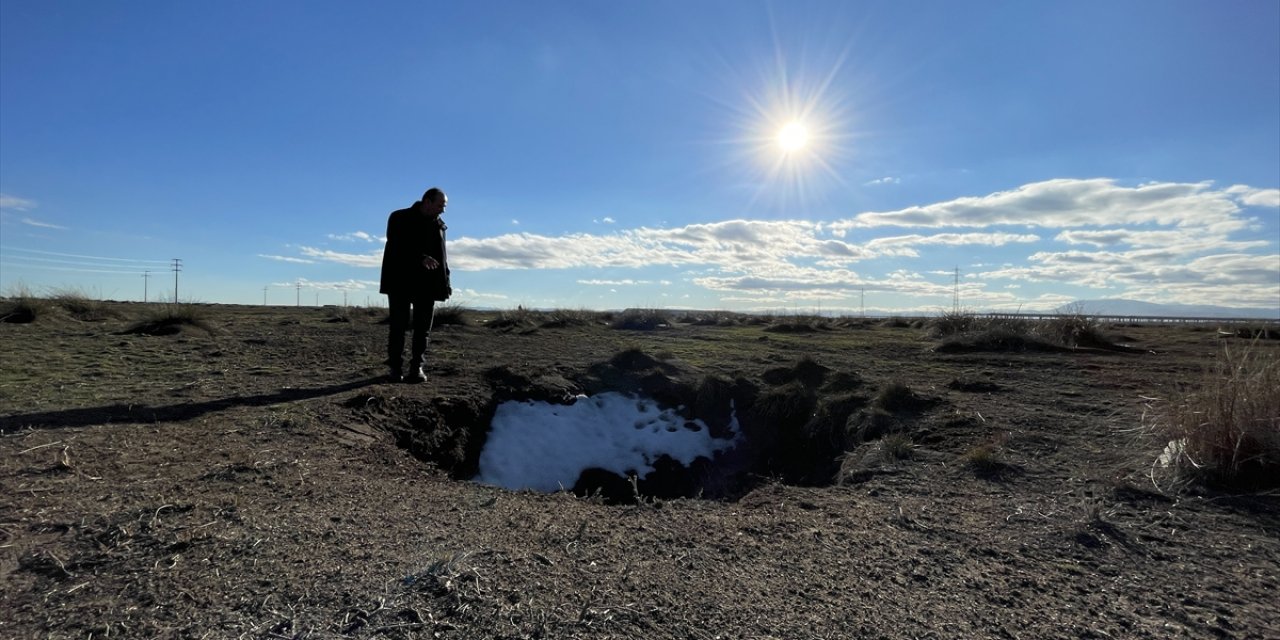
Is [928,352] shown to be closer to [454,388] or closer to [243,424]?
[454,388]

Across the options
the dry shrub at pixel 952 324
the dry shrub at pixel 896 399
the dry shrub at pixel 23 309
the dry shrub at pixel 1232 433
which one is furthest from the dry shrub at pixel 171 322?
the dry shrub at pixel 952 324

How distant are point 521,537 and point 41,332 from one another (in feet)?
32.6


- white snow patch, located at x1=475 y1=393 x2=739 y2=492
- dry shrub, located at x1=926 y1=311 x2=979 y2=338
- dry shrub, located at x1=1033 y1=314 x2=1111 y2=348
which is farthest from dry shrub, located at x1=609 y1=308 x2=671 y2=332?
white snow patch, located at x1=475 y1=393 x2=739 y2=492

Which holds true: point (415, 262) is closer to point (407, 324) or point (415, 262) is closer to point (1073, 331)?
point (407, 324)

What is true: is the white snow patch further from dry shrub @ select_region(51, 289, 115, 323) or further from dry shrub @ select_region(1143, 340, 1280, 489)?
dry shrub @ select_region(51, 289, 115, 323)

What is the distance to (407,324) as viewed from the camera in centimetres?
622

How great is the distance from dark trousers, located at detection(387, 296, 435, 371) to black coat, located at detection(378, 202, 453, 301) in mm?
90

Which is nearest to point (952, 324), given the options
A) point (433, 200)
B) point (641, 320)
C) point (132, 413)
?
point (641, 320)

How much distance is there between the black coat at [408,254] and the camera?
20.1 feet

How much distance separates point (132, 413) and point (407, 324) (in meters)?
2.24

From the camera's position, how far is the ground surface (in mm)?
2193

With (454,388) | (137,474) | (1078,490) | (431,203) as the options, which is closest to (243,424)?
(137,474)

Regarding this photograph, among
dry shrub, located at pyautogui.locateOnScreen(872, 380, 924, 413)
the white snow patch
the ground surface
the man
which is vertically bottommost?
the white snow patch

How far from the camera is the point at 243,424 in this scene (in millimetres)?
4457
